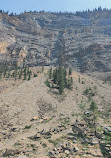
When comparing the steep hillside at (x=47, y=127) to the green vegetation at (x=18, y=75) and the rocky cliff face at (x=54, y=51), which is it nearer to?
the green vegetation at (x=18, y=75)

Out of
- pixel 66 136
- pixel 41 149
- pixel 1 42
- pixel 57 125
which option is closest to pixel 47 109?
pixel 57 125

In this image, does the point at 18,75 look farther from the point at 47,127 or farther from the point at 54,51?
the point at 54,51

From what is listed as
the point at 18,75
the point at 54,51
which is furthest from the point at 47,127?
the point at 54,51

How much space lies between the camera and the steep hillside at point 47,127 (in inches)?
885

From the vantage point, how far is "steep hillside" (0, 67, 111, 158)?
73.8 ft

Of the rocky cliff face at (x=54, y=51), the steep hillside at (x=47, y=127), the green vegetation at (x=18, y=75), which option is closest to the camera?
the steep hillside at (x=47, y=127)

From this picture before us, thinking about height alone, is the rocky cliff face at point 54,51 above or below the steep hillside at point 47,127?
above

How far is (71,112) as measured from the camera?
45750 millimetres

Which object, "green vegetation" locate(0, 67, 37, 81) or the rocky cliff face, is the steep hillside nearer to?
"green vegetation" locate(0, 67, 37, 81)

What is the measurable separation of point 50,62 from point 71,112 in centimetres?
11054

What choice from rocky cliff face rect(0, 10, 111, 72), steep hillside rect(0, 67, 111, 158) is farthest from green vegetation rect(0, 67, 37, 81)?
rocky cliff face rect(0, 10, 111, 72)

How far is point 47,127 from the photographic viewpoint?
33.8 meters

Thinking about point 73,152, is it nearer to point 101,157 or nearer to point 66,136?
point 101,157

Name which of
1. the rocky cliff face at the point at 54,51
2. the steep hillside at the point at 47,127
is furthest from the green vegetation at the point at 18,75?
the rocky cliff face at the point at 54,51
